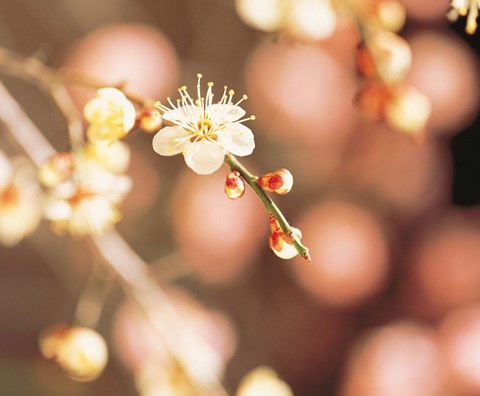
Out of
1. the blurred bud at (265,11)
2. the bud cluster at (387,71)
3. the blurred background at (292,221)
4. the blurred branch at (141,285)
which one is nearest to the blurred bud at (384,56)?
the bud cluster at (387,71)

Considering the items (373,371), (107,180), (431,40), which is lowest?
(373,371)

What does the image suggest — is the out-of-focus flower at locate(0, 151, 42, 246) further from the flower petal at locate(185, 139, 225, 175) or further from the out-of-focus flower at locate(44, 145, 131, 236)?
the flower petal at locate(185, 139, 225, 175)

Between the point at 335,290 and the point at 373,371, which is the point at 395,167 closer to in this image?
the point at 335,290

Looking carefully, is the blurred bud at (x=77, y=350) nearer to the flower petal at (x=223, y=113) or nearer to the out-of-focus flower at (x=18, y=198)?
the out-of-focus flower at (x=18, y=198)

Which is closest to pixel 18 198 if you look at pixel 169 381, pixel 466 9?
pixel 169 381

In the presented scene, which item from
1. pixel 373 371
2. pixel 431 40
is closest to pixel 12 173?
pixel 373 371
